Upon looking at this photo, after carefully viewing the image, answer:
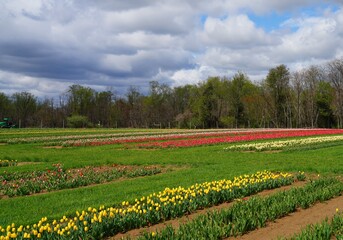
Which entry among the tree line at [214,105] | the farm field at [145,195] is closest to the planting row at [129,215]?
the farm field at [145,195]

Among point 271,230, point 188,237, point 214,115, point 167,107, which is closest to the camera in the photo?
point 188,237

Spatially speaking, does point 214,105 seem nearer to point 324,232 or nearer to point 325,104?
point 325,104

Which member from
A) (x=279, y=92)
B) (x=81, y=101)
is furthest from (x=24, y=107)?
(x=279, y=92)

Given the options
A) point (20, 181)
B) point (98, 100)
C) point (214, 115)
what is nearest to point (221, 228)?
point (20, 181)

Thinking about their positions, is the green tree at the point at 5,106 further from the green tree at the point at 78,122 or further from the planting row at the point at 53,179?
the planting row at the point at 53,179

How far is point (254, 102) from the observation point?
9425 centimetres

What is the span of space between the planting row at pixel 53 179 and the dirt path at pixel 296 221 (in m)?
8.40

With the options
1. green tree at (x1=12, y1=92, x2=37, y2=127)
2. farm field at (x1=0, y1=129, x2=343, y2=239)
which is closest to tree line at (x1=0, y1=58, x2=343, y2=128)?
green tree at (x1=12, y1=92, x2=37, y2=127)

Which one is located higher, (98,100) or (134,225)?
(98,100)

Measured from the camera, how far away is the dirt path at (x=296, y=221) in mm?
7580

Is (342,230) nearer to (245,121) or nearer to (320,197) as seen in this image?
(320,197)

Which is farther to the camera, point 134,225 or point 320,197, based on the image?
point 320,197

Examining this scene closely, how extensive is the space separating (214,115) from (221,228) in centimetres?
8504

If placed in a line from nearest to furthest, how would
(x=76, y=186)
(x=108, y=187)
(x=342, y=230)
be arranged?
(x=342, y=230) < (x=108, y=187) < (x=76, y=186)
